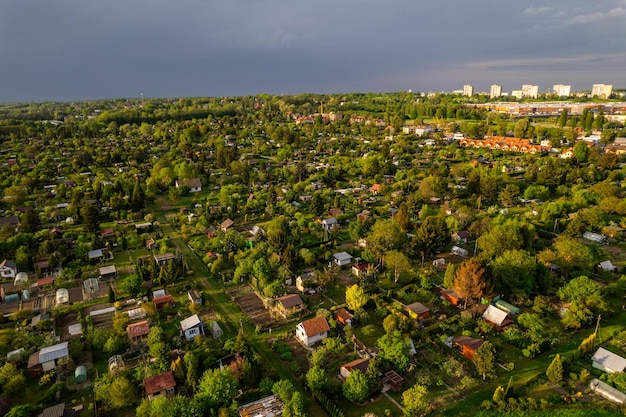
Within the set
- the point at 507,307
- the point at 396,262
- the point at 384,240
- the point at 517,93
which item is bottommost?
the point at 507,307

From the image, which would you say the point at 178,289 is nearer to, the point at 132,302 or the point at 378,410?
the point at 132,302

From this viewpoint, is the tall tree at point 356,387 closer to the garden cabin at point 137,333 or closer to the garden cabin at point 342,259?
the garden cabin at point 137,333

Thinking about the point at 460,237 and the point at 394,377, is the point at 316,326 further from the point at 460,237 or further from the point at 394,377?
the point at 460,237

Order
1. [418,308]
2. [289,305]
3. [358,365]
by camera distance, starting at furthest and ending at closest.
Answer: [289,305] < [418,308] < [358,365]

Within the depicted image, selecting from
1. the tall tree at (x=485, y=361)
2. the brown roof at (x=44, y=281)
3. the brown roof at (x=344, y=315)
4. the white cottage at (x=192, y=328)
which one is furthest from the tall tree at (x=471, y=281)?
the brown roof at (x=44, y=281)

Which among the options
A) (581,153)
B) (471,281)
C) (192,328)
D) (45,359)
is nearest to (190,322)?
(192,328)

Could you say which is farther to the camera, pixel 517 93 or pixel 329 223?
pixel 517 93

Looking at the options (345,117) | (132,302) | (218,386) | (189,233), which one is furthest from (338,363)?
(345,117)
